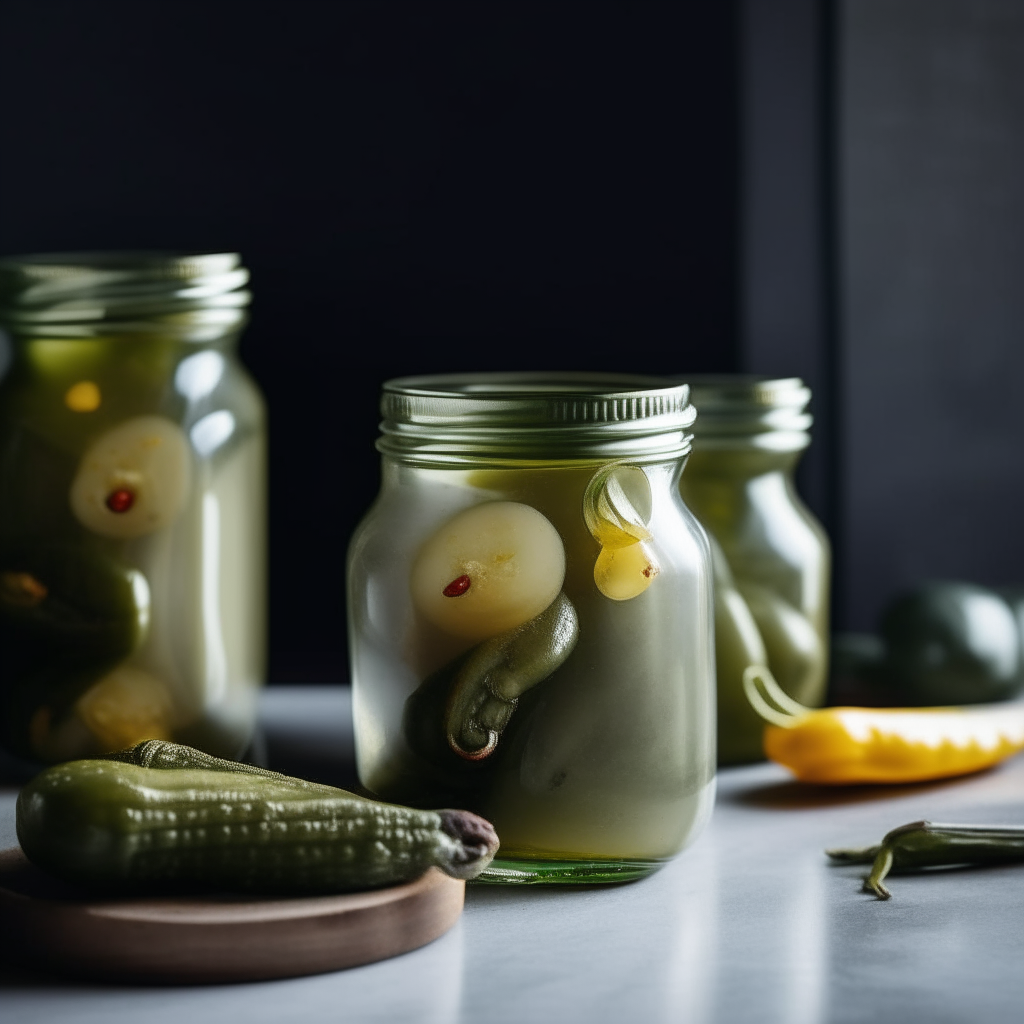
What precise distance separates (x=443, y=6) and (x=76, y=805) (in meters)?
0.79

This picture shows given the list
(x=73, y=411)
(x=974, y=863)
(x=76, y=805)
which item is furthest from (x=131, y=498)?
(x=974, y=863)

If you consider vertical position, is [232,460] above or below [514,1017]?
above

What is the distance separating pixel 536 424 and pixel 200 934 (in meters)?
0.31

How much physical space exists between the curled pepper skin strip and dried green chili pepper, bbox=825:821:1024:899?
15 cm

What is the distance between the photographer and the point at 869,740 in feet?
3.50

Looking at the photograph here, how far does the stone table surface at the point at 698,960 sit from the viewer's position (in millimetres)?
710

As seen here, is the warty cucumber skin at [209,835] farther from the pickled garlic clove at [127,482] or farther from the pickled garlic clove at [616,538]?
the pickled garlic clove at [127,482]

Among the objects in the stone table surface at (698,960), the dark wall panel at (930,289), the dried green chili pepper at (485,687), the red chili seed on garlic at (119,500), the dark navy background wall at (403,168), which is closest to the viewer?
the stone table surface at (698,960)

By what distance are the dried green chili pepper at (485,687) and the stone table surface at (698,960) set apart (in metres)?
0.09

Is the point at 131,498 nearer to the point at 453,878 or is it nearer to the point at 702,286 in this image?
the point at 453,878

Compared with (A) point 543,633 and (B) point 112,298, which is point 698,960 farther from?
(B) point 112,298

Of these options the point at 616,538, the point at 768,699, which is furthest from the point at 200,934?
the point at 768,699

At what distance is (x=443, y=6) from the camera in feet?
4.25

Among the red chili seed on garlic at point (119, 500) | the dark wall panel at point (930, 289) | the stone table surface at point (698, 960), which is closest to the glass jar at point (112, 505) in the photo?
the red chili seed on garlic at point (119, 500)
